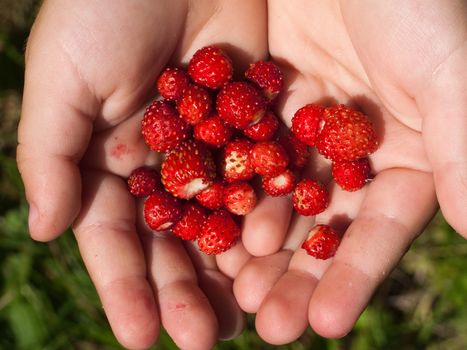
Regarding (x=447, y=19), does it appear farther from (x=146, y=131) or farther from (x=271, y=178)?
(x=146, y=131)

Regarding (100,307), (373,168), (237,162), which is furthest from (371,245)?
(100,307)

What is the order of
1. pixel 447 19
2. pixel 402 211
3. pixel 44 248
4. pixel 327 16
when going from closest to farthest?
pixel 447 19, pixel 402 211, pixel 327 16, pixel 44 248

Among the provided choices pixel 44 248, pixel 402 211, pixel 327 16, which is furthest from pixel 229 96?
pixel 44 248

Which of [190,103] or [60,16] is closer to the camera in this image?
[60,16]

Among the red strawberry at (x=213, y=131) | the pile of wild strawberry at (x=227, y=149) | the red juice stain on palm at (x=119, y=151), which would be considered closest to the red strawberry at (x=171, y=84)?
the pile of wild strawberry at (x=227, y=149)

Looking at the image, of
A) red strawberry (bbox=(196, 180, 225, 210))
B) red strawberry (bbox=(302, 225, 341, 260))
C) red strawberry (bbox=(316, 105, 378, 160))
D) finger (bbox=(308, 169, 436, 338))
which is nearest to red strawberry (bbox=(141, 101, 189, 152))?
red strawberry (bbox=(196, 180, 225, 210))

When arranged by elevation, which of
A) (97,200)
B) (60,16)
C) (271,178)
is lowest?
(97,200)

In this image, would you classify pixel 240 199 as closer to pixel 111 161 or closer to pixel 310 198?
pixel 310 198
